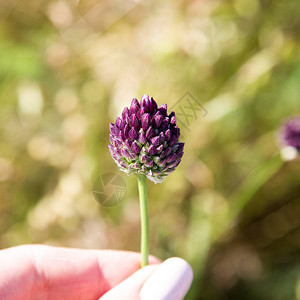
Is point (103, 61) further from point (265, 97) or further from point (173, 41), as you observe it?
point (265, 97)

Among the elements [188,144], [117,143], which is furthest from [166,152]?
[188,144]

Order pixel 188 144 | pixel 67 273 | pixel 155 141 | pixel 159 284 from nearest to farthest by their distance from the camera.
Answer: pixel 155 141
pixel 159 284
pixel 67 273
pixel 188 144

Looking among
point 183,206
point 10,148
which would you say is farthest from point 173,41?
point 10,148

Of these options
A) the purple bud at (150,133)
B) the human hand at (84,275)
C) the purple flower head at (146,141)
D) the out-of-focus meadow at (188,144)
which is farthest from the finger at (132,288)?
the out-of-focus meadow at (188,144)

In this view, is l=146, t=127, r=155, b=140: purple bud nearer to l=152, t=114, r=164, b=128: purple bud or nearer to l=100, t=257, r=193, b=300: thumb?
l=152, t=114, r=164, b=128: purple bud

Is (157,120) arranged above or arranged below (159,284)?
above

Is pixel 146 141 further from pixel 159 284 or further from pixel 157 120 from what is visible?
pixel 159 284
